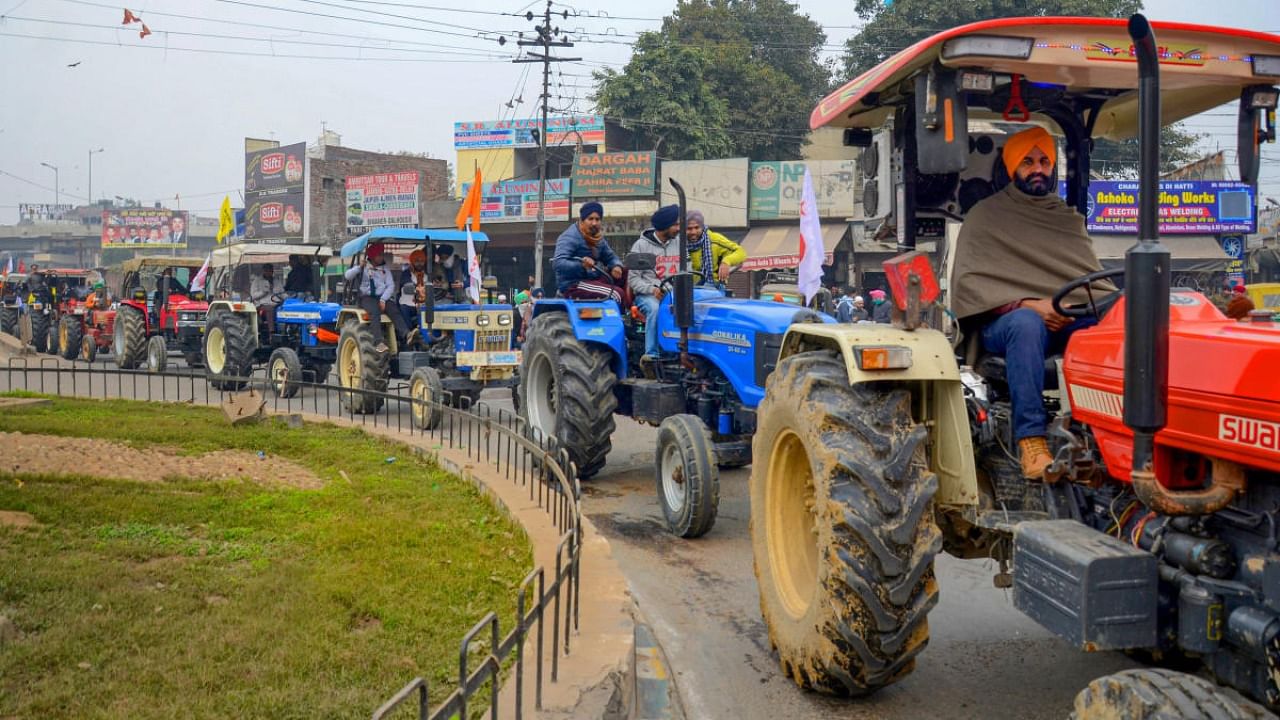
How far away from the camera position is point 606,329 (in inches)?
347

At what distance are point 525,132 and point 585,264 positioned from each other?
32.7 m

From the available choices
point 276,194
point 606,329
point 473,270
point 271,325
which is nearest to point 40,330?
point 271,325

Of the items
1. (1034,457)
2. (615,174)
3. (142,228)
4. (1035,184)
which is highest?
(142,228)

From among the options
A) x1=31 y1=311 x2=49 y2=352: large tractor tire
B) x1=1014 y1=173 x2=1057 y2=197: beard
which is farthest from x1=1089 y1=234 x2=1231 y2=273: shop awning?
x1=31 y1=311 x2=49 y2=352: large tractor tire

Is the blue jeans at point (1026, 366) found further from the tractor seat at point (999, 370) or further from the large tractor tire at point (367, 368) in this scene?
the large tractor tire at point (367, 368)

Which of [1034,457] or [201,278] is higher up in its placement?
[201,278]

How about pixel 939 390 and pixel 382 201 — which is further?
pixel 382 201

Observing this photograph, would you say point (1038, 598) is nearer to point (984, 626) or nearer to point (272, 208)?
point (984, 626)

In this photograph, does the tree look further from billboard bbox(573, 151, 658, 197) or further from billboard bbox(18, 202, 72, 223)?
billboard bbox(18, 202, 72, 223)

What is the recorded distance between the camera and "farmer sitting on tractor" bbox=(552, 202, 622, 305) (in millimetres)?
9359

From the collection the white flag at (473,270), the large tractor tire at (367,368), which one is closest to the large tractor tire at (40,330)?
the large tractor tire at (367,368)

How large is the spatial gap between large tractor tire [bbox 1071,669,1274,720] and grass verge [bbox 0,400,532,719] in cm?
241

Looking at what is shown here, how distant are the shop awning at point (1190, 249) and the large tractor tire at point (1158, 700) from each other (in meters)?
27.3

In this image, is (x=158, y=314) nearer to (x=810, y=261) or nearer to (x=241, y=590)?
(x=810, y=261)
